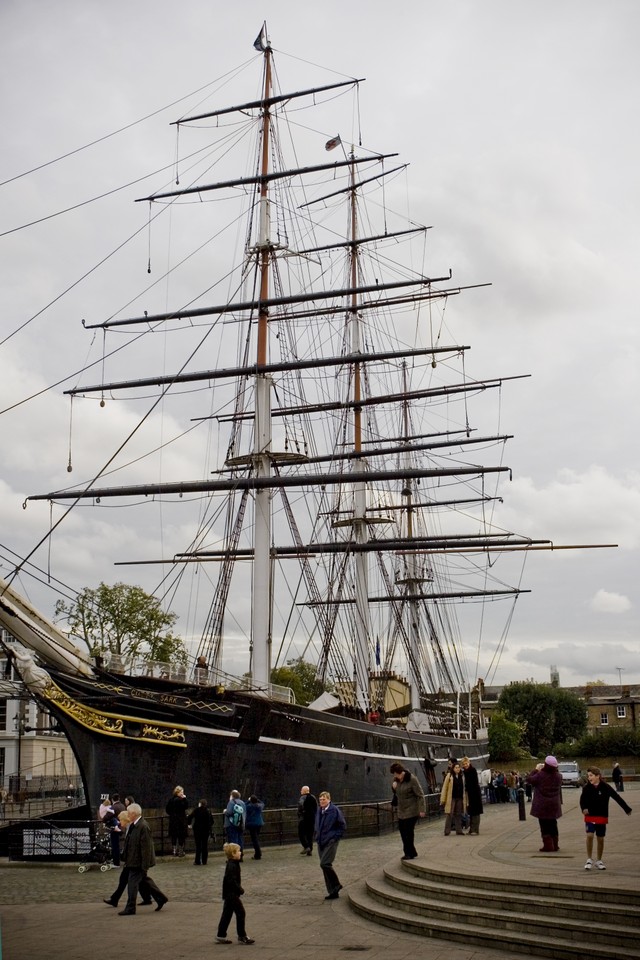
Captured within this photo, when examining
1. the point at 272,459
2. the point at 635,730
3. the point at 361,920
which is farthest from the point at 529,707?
the point at 361,920

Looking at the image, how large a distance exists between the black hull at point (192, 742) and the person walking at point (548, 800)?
8.27 metres

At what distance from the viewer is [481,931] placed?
29.3 feet

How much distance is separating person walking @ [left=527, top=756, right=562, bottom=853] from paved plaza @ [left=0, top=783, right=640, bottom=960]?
8.7 inches

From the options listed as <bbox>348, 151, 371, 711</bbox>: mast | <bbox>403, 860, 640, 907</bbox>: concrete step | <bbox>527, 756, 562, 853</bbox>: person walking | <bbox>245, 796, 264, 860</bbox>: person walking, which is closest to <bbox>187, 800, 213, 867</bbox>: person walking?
<bbox>245, 796, 264, 860</bbox>: person walking

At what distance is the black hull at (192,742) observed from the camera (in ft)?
59.0

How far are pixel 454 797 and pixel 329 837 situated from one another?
4.33m

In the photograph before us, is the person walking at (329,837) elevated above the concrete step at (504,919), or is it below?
above

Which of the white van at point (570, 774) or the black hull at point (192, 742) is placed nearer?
the black hull at point (192, 742)

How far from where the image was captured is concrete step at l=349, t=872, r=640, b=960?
7926mm

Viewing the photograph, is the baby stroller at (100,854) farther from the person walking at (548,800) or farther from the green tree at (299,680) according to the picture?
the green tree at (299,680)

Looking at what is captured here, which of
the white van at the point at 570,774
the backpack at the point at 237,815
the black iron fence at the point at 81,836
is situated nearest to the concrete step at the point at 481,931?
the backpack at the point at 237,815

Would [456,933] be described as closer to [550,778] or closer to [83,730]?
[550,778]

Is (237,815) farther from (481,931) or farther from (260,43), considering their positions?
(260,43)

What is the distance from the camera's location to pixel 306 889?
12945 millimetres
